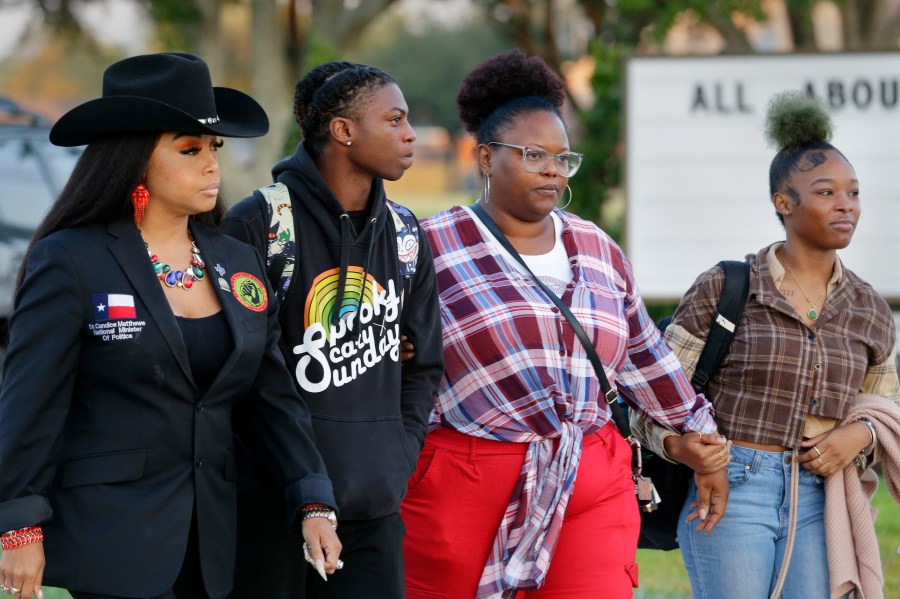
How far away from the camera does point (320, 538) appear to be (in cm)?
349

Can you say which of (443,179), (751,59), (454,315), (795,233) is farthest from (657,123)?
(443,179)

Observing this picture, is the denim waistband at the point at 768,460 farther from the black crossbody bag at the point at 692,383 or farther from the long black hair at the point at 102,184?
the long black hair at the point at 102,184

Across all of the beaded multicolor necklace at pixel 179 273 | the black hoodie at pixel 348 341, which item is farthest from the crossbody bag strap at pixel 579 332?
the beaded multicolor necklace at pixel 179 273

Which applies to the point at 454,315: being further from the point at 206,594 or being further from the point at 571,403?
the point at 206,594

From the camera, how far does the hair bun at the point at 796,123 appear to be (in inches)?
187

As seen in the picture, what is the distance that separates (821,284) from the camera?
4.70 meters

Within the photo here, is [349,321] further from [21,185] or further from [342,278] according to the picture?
[21,185]

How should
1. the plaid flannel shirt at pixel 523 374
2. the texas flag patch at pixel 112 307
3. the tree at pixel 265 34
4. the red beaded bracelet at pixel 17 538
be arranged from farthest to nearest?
the tree at pixel 265 34
the plaid flannel shirt at pixel 523 374
the texas flag patch at pixel 112 307
the red beaded bracelet at pixel 17 538

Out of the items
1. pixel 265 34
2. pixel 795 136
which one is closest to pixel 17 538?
pixel 795 136

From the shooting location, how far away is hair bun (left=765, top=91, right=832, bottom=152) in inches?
187

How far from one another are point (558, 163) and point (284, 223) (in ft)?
3.41

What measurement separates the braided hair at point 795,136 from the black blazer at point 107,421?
221 cm

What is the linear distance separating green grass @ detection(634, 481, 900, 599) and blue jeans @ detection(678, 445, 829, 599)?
1886 mm

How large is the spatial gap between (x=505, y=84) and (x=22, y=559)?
233 centimetres
